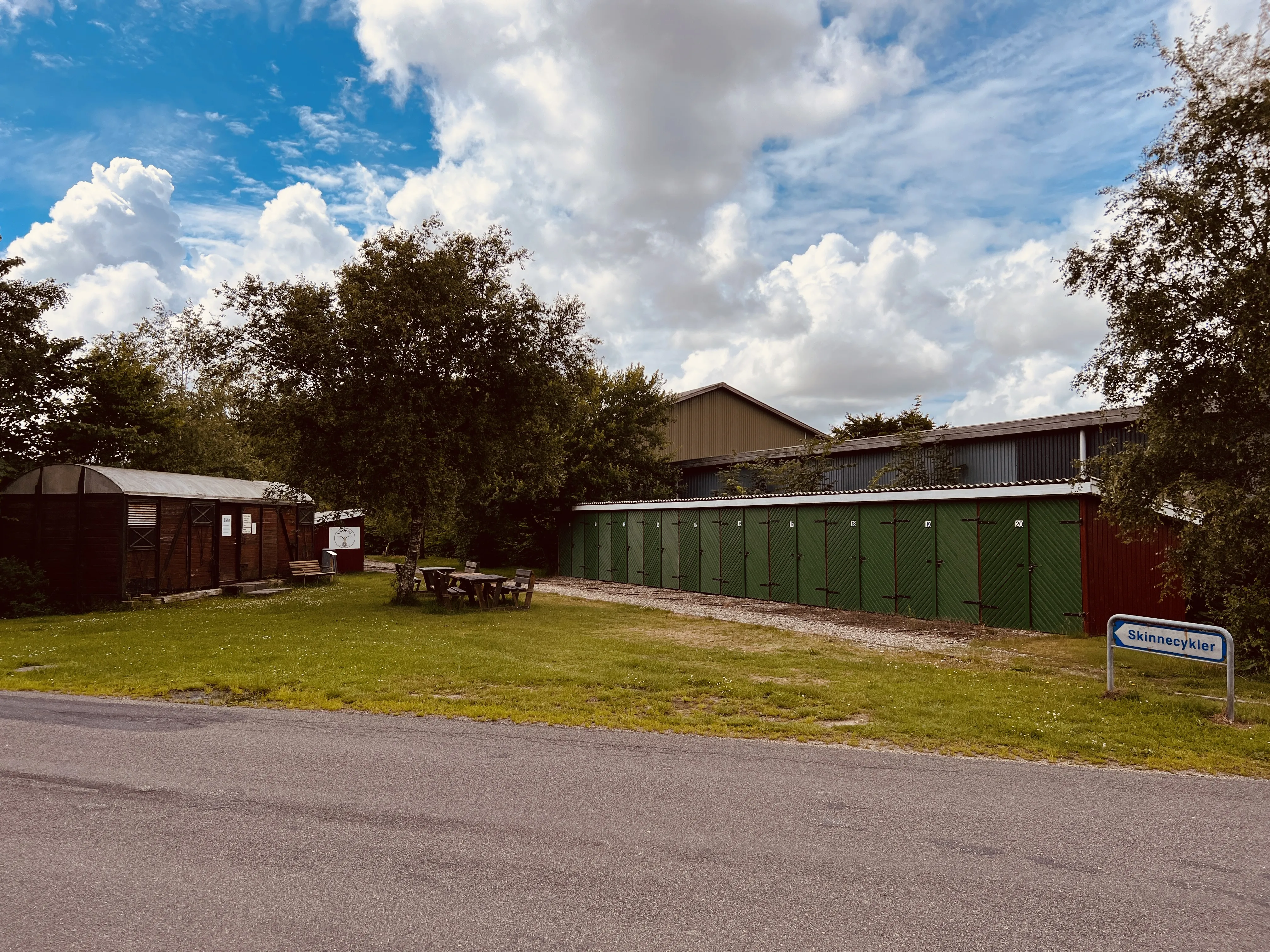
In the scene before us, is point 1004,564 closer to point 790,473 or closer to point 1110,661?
point 1110,661

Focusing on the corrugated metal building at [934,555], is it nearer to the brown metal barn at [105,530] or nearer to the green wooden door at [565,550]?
the green wooden door at [565,550]

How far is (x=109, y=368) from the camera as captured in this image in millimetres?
29828

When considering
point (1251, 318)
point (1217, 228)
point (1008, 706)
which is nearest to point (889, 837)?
point (1008, 706)

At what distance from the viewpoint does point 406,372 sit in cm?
1867

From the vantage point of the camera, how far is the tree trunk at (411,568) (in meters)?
19.6

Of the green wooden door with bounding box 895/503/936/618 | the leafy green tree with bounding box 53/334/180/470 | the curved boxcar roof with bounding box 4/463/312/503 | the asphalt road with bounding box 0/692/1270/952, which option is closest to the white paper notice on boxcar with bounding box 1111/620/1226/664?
the asphalt road with bounding box 0/692/1270/952

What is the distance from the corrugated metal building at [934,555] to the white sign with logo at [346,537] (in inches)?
514

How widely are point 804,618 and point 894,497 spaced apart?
329 cm

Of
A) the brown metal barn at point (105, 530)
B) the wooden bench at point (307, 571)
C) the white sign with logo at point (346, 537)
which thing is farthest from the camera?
the white sign with logo at point (346, 537)

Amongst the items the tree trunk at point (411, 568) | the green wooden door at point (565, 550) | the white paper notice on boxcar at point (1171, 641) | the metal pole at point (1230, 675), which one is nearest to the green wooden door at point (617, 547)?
the green wooden door at point (565, 550)

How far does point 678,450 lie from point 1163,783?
33.7 meters

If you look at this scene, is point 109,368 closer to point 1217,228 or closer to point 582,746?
point 582,746

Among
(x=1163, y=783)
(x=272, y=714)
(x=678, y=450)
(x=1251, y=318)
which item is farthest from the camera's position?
(x=678, y=450)

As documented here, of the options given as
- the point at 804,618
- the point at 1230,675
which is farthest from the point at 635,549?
the point at 1230,675
